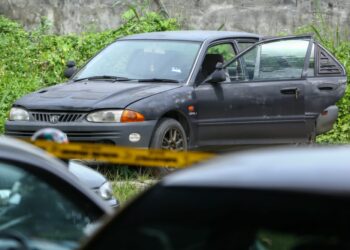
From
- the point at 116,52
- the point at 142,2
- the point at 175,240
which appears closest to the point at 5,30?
the point at 142,2

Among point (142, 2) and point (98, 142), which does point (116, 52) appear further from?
point (142, 2)

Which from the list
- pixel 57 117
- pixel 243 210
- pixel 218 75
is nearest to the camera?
pixel 243 210

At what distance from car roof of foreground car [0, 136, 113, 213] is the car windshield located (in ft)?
23.4

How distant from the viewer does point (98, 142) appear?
37.2ft

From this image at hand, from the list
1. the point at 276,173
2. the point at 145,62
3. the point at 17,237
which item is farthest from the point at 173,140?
the point at 276,173

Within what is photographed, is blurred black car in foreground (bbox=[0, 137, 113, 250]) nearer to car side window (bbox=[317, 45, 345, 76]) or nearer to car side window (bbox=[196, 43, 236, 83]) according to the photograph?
car side window (bbox=[196, 43, 236, 83])

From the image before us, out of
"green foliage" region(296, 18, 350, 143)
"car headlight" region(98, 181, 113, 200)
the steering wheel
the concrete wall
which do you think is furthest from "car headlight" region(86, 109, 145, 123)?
the concrete wall

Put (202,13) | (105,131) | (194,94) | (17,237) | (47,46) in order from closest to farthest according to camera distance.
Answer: (17,237)
(105,131)
(194,94)
(47,46)
(202,13)

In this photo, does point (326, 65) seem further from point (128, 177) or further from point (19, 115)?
point (19, 115)

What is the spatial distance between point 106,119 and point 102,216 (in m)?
6.33

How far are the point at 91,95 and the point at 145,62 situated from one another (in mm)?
1130

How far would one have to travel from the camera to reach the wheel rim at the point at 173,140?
11.7m

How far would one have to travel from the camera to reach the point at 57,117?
1145 centimetres

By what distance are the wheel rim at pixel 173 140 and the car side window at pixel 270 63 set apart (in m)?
1.17
